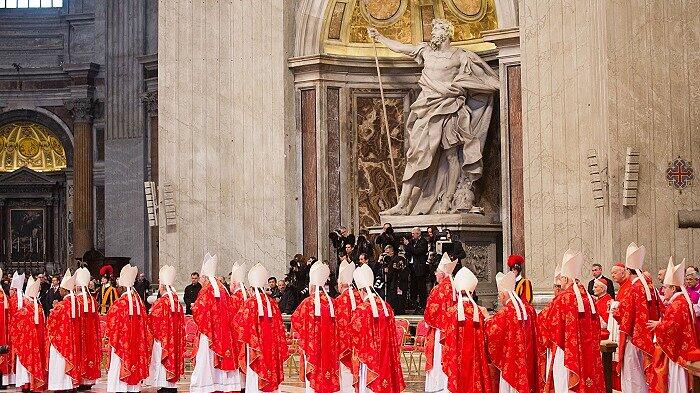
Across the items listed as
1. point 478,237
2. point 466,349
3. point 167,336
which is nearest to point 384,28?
point 478,237

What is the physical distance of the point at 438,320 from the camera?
14.3 m

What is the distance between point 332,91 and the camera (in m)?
22.0

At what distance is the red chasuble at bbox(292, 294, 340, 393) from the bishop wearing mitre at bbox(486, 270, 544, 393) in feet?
6.37

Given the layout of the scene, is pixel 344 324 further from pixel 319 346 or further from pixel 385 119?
pixel 385 119

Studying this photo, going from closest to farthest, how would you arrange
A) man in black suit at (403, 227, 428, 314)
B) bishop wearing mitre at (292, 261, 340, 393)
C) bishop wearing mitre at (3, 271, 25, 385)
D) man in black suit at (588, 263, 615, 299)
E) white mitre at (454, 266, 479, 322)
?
white mitre at (454, 266, 479, 322)
bishop wearing mitre at (292, 261, 340, 393)
man in black suit at (588, 263, 615, 299)
bishop wearing mitre at (3, 271, 25, 385)
man in black suit at (403, 227, 428, 314)

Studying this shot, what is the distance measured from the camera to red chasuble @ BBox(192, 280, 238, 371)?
50.6 ft

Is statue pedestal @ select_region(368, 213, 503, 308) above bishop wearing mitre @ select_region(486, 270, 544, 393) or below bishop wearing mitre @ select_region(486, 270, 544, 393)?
above

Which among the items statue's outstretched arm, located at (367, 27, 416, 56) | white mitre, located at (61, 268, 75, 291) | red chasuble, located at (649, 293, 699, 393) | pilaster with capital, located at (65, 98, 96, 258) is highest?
statue's outstretched arm, located at (367, 27, 416, 56)

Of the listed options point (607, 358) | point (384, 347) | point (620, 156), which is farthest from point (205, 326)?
point (620, 156)

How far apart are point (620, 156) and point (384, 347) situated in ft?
17.2

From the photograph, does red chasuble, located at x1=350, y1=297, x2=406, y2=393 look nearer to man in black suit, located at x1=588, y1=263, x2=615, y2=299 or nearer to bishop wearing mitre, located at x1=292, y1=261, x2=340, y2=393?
bishop wearing mitre, located at x1=292, y1=261, x2=340, y2=393

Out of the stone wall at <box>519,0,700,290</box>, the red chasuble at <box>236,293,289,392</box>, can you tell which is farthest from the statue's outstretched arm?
the red chasuble at <box>236,293,289,392</box>

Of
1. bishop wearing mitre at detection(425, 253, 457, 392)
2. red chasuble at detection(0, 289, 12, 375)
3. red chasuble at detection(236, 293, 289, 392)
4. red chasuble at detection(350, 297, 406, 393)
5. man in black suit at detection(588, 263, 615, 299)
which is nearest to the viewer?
red chasuble at detection(350, 297, 406, 393)

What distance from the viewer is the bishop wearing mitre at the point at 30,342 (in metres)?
17.4
